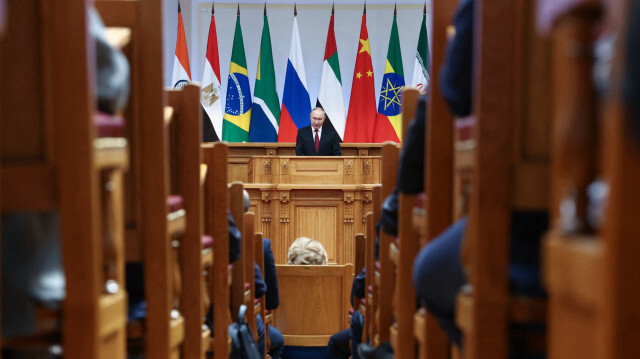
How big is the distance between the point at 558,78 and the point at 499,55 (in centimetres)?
31

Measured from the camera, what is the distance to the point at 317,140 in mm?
6875

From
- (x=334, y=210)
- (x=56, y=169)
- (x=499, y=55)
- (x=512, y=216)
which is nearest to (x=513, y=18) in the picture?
(x=499, y=55)

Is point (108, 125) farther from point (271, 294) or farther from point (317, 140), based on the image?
point (317, 140)

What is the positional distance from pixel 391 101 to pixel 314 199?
273 centimetres

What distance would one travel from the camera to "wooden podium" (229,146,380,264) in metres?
5.27

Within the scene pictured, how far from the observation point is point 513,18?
3.40 feet

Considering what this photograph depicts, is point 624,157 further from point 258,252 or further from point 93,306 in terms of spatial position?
point 258,252

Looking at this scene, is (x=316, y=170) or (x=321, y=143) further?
(x=321, y=143)

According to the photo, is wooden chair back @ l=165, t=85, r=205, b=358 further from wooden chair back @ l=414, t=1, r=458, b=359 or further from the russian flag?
the russian flag

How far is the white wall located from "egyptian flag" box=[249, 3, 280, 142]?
116 centimetres

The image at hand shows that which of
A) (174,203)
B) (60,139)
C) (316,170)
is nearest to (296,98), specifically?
(316,170)

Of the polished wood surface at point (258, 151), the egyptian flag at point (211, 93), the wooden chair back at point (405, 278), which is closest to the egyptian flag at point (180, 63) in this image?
the egyptian flag at point (211, 93)

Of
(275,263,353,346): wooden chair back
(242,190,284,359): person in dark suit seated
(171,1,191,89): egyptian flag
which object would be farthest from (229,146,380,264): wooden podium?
(171,1,191,89): egyptian flag

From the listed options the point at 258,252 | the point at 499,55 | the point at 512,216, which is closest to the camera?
the point at 499,55
